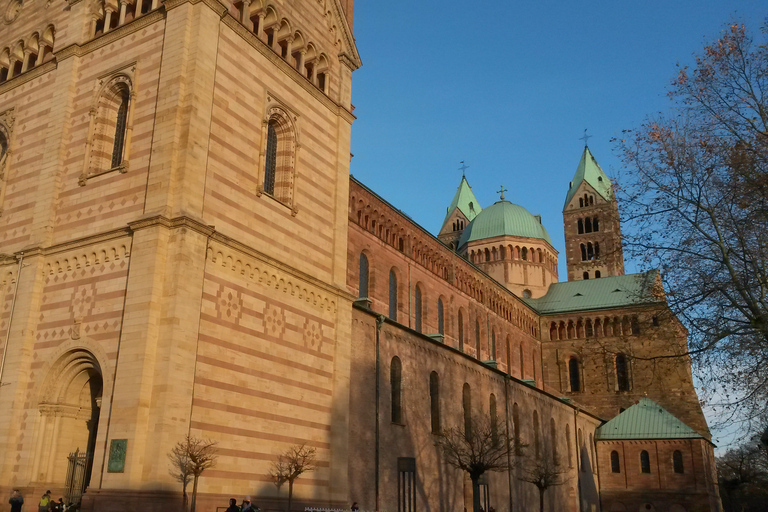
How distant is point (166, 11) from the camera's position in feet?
73.6

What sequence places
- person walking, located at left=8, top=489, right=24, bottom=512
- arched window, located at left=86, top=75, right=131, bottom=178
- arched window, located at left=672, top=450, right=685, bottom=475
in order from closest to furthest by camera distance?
person walking, located at left=8, top=489, right=24, bottom=512
arched window, located at left=86, top=75, right=131, bottom=178
arched window, located at left=672, top=450, right=685, bottom=475

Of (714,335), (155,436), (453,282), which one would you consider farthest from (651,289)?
(453,282)

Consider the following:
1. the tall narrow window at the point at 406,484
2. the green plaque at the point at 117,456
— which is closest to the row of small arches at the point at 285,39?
the green plaque at the point at 117,456

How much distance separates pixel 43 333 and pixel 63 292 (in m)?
1.37

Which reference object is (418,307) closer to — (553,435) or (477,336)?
(477,336)

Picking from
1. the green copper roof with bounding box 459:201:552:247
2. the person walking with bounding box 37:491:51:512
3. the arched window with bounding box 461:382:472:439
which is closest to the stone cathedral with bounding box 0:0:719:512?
the person walking with bounding box 37:491:51:512

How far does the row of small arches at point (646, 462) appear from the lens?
176ft

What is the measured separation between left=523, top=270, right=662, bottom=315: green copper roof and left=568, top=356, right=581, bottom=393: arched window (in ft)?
15.6

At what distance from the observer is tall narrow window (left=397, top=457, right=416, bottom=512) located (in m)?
27.9

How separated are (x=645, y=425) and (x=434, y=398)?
28.8 metres

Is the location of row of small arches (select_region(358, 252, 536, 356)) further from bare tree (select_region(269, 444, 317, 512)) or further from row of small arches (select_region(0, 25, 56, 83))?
row of small arches (select_region(0, 25, 56, 83))

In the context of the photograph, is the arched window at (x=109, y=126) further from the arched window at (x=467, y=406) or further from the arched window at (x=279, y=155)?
the arched window at (x=467, y=406)

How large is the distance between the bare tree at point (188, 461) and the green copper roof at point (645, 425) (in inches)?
1761

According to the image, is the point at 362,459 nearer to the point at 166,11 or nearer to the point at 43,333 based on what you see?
the point at 43,333
